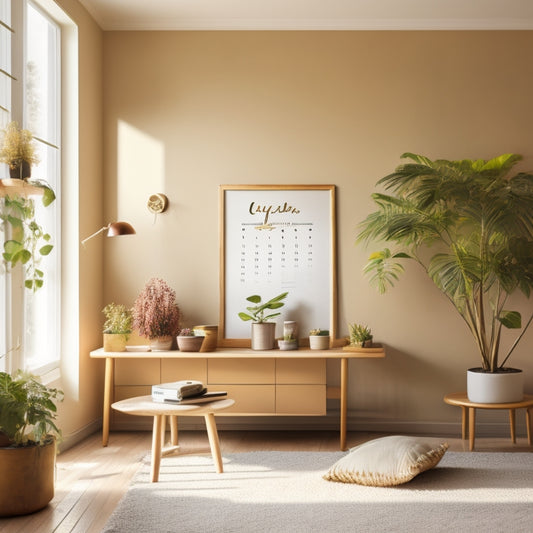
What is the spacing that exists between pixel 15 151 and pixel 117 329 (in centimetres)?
164

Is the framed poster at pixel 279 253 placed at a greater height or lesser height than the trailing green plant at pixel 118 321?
greater

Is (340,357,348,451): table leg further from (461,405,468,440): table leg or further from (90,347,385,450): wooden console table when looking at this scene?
(461,405,468,440): table leg

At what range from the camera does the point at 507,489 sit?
151 inches

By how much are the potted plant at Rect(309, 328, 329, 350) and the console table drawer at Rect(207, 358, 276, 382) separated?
30 centimetres

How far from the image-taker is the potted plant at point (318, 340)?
5.00 m

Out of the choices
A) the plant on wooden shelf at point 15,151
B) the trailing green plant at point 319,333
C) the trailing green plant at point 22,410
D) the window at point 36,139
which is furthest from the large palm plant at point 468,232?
the trailing green plant at point 22,410

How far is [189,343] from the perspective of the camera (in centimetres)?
492

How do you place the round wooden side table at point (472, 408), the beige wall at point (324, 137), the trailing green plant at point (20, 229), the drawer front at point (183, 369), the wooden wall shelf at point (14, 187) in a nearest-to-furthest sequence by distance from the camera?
the wooden wall shelf at point (14, 187) < the trailing green plant at point (20, 229) < the round wooden side table at point (472, 408) < the drawer front at point (183, 369) < the beige wall at point (324, 137)

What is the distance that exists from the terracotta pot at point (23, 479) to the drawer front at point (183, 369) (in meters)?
1.64

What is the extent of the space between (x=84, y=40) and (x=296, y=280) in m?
2.27

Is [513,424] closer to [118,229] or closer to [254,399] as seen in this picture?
[254,399]

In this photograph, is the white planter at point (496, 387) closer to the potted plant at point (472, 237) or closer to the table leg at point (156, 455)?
the potted plant at point (472, 237)

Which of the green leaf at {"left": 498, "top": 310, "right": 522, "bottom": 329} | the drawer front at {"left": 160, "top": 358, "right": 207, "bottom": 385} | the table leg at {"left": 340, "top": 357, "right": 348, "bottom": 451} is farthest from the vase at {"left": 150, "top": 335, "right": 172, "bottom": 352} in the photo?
the green leaf at {"left": 498, "top": 310, "right": 522, "bottom": 329}

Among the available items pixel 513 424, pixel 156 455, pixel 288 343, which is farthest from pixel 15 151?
pixel 513 424
